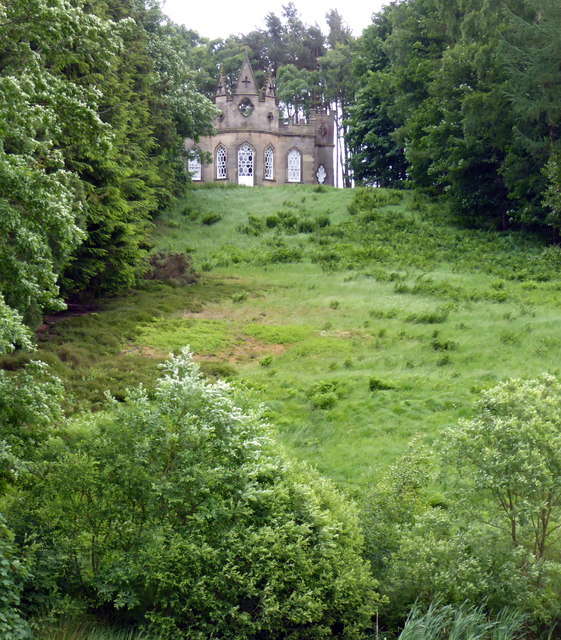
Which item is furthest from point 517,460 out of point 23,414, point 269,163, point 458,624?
point 269,163

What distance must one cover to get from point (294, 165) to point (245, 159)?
5206mm

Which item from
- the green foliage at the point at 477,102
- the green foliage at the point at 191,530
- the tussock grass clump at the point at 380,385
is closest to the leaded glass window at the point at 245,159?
the green foliage at the point at 477,102

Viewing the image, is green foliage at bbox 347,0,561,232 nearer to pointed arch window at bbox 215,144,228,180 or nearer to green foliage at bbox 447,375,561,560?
pointed arch window at bbox 215,144,228,180

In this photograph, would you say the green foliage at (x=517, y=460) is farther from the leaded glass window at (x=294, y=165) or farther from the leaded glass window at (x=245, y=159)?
the leaded glass window at (x=294, y=165)

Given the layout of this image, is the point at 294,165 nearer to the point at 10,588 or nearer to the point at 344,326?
the point at 344,326

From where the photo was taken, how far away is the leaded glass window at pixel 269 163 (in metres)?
65.3

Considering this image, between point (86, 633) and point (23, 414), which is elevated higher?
point (23, 414)

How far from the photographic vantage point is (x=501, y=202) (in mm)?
38781

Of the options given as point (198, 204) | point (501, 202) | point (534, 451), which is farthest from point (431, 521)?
point (198, 204)

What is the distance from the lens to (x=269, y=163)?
65688mm

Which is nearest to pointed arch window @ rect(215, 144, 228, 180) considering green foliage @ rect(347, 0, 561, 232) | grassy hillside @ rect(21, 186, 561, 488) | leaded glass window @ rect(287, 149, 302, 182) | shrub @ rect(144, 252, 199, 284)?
leaded glass window @ rect(287, 149, 302, 182)

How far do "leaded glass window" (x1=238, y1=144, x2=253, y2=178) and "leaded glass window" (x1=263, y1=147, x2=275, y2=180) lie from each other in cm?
164

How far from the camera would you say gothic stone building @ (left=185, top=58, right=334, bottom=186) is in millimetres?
63844

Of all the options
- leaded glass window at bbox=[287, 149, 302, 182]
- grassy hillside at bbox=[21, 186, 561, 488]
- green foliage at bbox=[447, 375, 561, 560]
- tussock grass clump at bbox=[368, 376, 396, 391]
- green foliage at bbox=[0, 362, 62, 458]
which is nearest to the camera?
green foliage at bbox=[447, 375, 561, 560]
